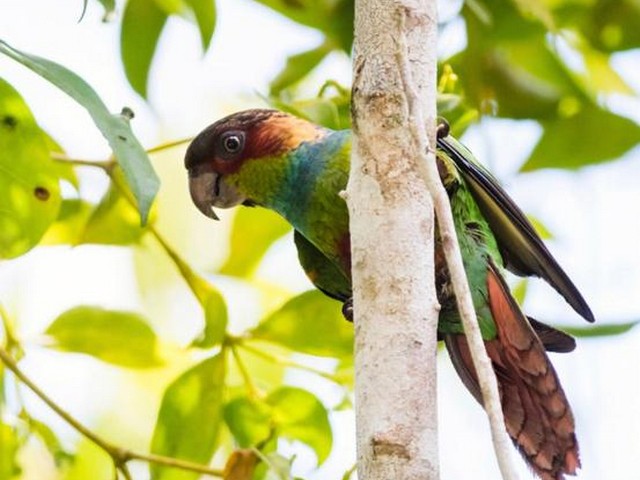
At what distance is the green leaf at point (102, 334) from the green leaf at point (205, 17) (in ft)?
2.03

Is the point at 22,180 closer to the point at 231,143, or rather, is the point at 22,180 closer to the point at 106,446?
the point at 106,446

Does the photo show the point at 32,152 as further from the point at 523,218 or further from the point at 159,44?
the point at 523,218

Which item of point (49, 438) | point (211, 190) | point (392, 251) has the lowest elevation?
point (392, 251)

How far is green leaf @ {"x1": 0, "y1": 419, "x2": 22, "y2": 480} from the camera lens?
2703 millimetres

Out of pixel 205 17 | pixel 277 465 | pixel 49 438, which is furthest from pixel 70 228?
pixel 277 465

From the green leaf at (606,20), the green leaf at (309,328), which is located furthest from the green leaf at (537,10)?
the green leaf at (309,328)

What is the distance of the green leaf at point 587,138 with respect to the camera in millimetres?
3016

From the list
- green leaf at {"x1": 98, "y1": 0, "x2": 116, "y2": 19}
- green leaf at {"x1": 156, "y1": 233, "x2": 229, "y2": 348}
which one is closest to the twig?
green leaf at {"x1": 156, "y1": 233, "x2": 229, "y2": 348}

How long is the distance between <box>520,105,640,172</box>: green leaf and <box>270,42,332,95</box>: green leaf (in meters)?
0.53

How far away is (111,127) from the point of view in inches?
82.8

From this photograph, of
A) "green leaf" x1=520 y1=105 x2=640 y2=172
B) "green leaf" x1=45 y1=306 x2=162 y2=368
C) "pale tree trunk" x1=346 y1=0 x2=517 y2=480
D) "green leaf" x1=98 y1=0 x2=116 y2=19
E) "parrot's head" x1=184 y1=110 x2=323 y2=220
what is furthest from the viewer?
"parrot's head" x1=184 y1=110 x2=323 y2=220

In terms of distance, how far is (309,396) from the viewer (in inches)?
107

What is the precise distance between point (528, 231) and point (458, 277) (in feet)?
3.79

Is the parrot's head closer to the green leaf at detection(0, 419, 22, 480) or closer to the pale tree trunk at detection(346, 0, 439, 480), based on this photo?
the green leaf at detection(0, 419, 22, 480)
